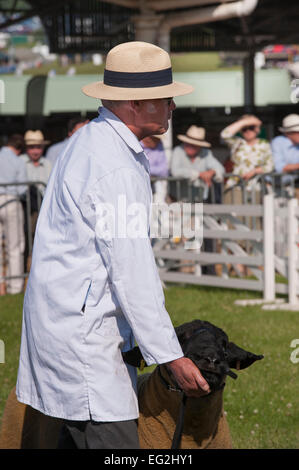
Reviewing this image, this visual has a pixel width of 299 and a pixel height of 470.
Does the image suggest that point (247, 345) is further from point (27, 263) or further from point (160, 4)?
point (160, 4)

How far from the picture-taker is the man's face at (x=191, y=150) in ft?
35.5

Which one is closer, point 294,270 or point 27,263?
point 294,270

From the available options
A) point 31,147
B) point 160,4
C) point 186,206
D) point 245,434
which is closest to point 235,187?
point 186,206

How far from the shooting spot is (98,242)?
9.61ft

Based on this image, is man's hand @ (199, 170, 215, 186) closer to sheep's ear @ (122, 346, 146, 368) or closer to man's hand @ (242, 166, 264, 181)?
man's hand @ (242, 166, 264, 181)

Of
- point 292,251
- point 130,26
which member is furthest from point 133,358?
point 130,26

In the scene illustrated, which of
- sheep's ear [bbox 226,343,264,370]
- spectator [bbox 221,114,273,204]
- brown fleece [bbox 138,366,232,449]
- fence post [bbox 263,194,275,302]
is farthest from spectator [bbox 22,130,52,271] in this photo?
sheep's ear [bbox 226,343,264,370]

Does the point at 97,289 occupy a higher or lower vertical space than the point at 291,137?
higher

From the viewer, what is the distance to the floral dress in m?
10.8

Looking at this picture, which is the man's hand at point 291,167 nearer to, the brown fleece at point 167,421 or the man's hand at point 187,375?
the brown fleece at point 167,421

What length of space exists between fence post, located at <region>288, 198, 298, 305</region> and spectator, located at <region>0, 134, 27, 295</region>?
11.0 ft

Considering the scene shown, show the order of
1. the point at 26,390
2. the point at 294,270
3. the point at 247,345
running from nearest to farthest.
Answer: the point at 26,390
the point at 247,345
the point at 294,270

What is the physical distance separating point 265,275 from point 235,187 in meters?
1.72

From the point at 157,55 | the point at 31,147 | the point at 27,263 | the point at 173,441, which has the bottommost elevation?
the point at 27,263
